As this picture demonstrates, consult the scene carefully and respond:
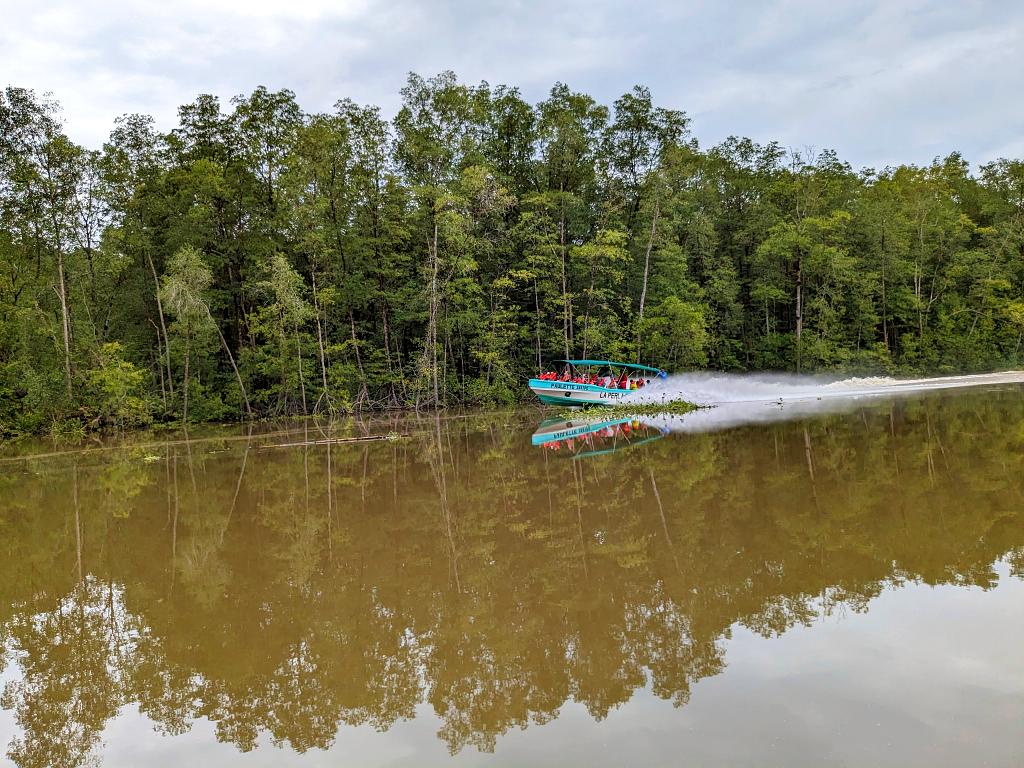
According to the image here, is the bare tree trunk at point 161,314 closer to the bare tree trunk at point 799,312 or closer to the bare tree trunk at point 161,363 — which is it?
the bare tree trunk at point 161,363

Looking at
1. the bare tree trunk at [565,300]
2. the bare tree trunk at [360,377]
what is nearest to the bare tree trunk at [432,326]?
the bare tree trunk at [360,377]

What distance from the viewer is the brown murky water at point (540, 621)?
14.4 ft

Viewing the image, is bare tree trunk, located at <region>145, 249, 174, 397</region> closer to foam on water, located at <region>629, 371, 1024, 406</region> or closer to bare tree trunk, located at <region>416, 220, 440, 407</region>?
bare tree trunk, located at <region>416, 220, 440, 407</region>

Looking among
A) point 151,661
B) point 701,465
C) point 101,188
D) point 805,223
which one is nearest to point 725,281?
point 805,223

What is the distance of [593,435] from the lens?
20734 millimetres

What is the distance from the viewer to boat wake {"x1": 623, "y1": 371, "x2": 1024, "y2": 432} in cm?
2347

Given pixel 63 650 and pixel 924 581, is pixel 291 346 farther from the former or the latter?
pixel 924 581

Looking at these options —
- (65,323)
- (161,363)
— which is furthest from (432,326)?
(65,323)

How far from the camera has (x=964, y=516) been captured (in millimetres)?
8375

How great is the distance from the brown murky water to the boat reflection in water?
14.5ft

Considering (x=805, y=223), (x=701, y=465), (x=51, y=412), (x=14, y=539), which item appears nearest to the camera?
(x=14, y=539)

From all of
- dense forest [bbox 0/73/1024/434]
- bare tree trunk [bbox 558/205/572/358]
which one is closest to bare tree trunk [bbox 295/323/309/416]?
dense forest [bbox 0/73/1024/434]

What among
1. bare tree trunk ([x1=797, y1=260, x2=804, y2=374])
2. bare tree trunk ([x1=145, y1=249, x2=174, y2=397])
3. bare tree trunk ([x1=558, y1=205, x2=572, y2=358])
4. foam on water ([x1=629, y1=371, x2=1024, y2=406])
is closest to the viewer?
bare tree trunk ([x1=145, y1=249, x2=174, y2=397])

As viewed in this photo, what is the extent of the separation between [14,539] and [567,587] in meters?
9.72
